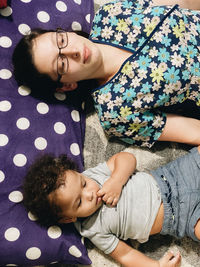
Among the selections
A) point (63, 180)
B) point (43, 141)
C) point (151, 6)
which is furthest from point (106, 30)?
point (63, 180)

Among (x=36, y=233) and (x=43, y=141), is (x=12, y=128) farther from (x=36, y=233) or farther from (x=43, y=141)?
(x=36, y=233)

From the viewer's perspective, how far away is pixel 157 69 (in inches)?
47.7

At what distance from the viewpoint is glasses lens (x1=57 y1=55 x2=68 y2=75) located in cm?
117

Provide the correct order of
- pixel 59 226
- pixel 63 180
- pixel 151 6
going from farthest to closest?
pixel 151 6 < pixel 59 226 < pixel 63 180

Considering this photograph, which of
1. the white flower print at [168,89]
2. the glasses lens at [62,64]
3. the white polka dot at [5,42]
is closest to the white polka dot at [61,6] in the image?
the white polka dot at [5,42]

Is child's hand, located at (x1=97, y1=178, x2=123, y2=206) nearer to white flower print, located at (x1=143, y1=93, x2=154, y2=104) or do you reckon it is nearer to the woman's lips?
white flower print, located at (x1=143, y1=93, x2=154, y2=104)

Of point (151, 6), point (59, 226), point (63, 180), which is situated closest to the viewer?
point (63, 180)

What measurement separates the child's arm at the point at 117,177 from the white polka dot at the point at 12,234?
32 centimetres

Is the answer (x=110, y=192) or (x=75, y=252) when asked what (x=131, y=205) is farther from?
(x=75, y=252)

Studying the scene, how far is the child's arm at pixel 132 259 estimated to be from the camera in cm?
119

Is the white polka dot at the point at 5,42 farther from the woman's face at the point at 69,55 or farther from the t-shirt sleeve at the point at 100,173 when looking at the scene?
the t-shirt sleeve at the point at 100,173

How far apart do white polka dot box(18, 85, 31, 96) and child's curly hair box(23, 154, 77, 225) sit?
1.05 feet

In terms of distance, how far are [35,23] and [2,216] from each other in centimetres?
81

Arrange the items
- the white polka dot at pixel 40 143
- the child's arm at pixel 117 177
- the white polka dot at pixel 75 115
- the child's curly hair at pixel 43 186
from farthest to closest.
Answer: the white polka dot at pixel 75 115 → the white polka dot at pixel 40 143 → the child's arm at pixel 117 177 → the child's curly hair at pixel 43 186
